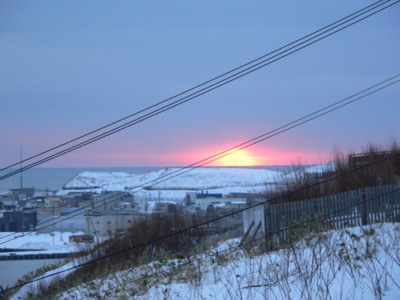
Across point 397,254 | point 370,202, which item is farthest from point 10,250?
point 397,254

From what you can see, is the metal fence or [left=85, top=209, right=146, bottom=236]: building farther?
[left=85, top=209, right=146, bottom=236]: building

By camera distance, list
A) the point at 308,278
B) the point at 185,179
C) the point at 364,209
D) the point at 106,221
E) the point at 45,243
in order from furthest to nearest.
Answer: the point at 185,179
the point at 45,243
the point at 106,221
the point at 364,209
the point at 308,278

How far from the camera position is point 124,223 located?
37.5 m

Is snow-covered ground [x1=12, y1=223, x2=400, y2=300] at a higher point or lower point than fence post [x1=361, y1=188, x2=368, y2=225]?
lower

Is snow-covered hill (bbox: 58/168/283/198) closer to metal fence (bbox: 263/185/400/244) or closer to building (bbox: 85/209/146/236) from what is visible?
building (bbox: 85/209/146/236)

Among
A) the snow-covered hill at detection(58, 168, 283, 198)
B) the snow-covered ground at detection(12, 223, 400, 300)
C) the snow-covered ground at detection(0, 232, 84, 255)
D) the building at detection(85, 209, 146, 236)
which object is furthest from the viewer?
the snow-covered hill at detection(58, 168, 283, 198)

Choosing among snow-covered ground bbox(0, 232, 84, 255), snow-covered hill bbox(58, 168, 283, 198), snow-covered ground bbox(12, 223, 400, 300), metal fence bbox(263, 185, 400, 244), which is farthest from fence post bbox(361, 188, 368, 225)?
snow-covered hill bbox(58, 168, 283, 198)

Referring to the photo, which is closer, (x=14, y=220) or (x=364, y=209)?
(x=364, y=209)

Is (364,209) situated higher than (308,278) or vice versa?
(364,209)

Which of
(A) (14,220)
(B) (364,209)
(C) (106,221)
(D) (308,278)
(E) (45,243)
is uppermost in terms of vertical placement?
(A) (14,220)

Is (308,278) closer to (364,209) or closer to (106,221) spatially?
(364,209)

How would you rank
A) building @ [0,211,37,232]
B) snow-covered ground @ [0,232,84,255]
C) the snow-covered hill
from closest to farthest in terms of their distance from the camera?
building @ [0,211,37,232] → snow-covered ground @ [0,232,84,255] → the snow-covered hill

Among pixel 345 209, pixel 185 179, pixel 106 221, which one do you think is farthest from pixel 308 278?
pixel 185 179

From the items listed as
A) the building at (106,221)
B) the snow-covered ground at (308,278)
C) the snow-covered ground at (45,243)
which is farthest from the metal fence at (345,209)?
the snow-covered ground at (45,243)
